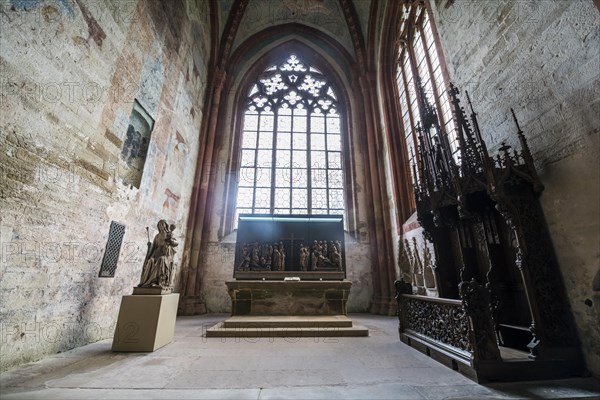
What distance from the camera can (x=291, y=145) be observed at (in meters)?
10.8

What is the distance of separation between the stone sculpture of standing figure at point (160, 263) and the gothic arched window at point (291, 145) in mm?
4905

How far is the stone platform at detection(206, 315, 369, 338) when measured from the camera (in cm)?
459

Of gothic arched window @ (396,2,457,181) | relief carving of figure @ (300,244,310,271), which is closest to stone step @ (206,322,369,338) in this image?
relief carving of figure @ (300,244,310,271)

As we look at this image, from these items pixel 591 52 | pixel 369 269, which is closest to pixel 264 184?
pixel 369 269

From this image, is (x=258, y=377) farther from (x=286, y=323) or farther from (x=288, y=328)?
(x=286, y=323)

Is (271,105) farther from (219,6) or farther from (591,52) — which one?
(591,52)

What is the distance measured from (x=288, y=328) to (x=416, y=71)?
7924mm

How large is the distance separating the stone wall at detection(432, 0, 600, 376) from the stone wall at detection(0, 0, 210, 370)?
6.25m

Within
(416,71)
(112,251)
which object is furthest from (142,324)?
(416,71)

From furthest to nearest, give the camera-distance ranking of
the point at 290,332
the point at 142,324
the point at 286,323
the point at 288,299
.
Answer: the point at 288,299 < the point at 286,323 < the point at 290,332 < the point at 142,324

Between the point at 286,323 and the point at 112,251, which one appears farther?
the point at 286,323

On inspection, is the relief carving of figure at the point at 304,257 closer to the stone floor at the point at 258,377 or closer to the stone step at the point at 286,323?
the stone step at the point at 286,323

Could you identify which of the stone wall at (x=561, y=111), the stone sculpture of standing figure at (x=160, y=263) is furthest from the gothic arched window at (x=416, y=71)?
the stone sculpture of standing figure at (x=160, y=263)

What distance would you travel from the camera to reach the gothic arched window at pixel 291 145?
32.4 feet
